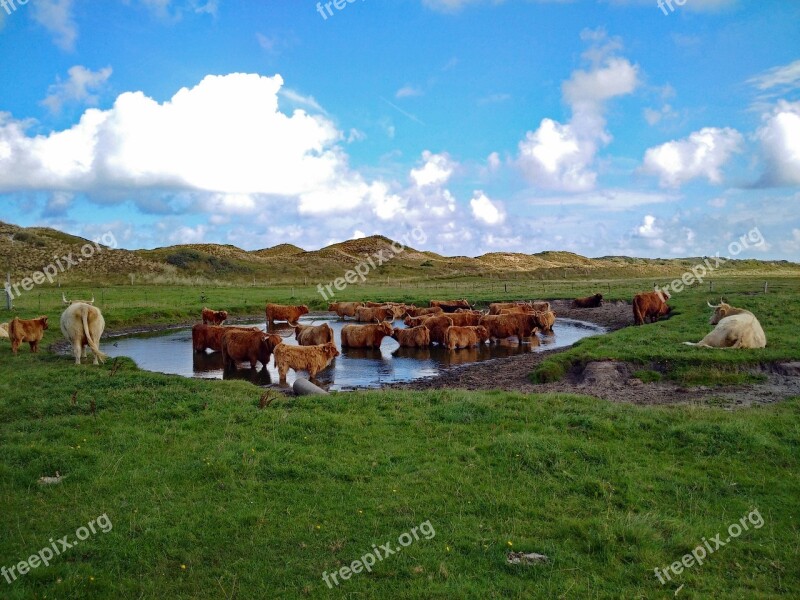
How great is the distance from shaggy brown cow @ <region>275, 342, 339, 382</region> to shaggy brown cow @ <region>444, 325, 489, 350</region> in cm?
778

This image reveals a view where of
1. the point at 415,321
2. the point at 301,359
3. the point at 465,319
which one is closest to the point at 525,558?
the point at 301,359

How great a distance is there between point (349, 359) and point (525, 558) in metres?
16.9

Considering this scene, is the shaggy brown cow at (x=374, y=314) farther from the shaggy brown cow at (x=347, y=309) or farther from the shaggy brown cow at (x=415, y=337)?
the shaggy brown cow at (x=415, y=337)

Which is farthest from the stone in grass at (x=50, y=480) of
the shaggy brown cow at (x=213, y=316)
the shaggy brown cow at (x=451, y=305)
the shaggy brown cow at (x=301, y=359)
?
the shaggy brown cow at (x=451, y=305)

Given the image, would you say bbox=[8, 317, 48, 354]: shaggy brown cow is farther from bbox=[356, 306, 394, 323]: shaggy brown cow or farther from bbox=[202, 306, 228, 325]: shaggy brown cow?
bbox=[356, 306, 394, 323]: shaggy brown cow

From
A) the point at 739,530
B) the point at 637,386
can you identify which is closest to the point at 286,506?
the point at 739,530

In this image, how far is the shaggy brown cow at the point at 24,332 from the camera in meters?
18.6

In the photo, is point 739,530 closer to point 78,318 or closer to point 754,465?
point 754,465

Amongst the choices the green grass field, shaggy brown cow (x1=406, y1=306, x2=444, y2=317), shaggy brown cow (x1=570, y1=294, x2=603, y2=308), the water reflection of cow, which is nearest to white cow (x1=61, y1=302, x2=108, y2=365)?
the water reflection of cow

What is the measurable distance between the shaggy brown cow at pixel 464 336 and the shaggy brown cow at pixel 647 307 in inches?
344

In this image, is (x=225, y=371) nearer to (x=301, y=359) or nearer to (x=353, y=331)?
(x=301, y=359)

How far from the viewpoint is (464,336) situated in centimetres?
2502

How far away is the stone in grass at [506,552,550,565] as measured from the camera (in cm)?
551

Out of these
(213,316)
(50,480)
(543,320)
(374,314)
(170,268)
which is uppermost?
(170,268)
